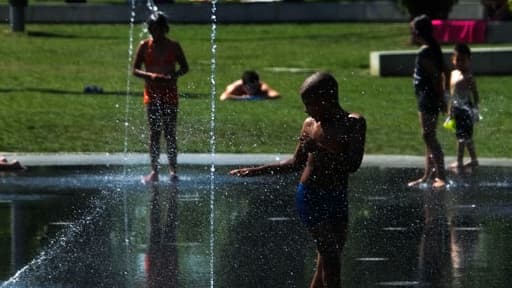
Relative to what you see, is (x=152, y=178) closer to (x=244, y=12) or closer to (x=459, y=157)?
(x=459, y=157)

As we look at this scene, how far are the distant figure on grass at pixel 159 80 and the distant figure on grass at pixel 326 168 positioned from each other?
5780 millimetres

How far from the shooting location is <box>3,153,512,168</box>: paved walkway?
14.7 m

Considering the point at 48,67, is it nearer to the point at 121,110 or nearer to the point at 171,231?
the point at 121,110

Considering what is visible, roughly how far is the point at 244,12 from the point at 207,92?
16176 mm

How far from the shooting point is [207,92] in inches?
852

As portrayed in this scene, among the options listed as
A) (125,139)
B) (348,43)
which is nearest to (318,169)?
(125,139)

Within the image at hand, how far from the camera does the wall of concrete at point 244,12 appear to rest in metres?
36.6

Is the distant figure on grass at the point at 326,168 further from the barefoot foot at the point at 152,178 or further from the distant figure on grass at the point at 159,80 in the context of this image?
the barefoot foot at the point at 152,178

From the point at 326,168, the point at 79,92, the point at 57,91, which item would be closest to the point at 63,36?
the point at 57,91

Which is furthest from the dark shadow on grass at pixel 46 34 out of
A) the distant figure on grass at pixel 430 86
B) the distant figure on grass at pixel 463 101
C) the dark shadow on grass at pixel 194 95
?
the distant figure on grass at pixel 430 86

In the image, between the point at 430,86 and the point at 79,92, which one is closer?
the point at 430,86

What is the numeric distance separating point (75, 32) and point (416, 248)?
2448 cm

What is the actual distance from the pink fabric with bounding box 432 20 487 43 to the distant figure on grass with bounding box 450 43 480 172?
662 inches

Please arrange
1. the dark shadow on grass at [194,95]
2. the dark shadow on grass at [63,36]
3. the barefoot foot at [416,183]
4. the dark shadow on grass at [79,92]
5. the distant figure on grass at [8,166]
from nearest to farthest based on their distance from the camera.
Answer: the barefoot foot at [416,183] < the distant figure on grass at [8,166] < the dark shadow on grass at [194,95] < the dark shadow on grass at [79,92] < the dark shadow on grass at [63,36]
